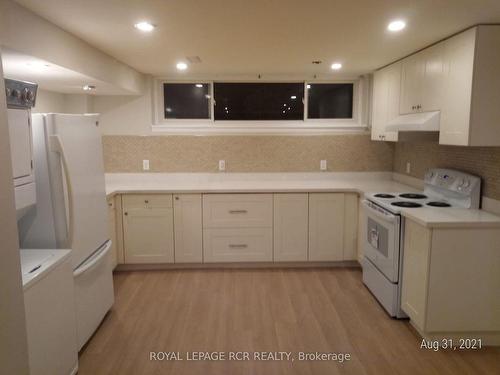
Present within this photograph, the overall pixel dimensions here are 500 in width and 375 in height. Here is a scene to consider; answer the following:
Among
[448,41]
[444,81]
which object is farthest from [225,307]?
[448,41]

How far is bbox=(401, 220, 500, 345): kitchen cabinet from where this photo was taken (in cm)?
248

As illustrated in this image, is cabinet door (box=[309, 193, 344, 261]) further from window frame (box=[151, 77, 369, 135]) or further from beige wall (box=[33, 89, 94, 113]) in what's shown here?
beige wall (box=[33, 89, 94, 113])

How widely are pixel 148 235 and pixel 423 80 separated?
2999 millimetres

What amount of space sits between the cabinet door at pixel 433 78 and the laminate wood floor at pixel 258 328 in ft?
5.68

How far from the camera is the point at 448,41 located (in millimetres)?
2686

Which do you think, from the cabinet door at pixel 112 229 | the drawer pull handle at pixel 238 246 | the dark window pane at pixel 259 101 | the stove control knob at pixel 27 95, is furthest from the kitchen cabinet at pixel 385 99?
the stove control knob at pixel 27 95

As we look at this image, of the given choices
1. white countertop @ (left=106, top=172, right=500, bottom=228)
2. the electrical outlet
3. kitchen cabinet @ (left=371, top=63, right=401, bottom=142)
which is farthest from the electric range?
the electrical outlet

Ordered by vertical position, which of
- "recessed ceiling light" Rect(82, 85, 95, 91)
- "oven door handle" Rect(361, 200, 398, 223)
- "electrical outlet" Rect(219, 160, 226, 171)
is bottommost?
"oven door handle" Rect(361, 200, 398, 223)

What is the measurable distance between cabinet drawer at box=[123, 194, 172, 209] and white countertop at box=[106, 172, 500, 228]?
0.06 metres

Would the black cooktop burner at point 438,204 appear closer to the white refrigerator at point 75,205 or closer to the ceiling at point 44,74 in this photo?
the white refrigerator at point 75,205

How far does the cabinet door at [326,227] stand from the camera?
12.9ft

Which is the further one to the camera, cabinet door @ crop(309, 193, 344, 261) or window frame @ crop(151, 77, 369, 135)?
window frame @ crop(151, 77, 369, 135)

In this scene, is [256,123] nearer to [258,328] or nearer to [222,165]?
[222,165]

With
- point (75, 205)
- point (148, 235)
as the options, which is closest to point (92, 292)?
point (75, 205)
